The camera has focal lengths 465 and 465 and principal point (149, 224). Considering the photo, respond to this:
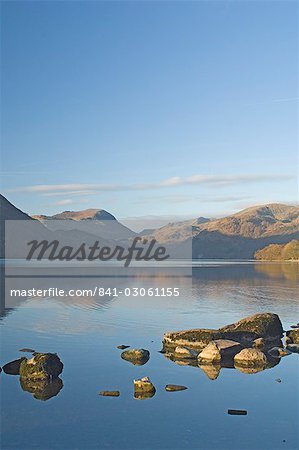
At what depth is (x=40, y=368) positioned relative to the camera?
35031mm

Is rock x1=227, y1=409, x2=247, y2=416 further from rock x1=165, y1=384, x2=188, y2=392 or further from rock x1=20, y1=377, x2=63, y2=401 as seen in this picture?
rock x1=20, y1=377, x2=63, y2=401

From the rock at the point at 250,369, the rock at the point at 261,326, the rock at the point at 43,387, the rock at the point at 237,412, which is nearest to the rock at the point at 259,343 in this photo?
the rock at the point at 261,326

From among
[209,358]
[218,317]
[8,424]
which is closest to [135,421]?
[8,424]

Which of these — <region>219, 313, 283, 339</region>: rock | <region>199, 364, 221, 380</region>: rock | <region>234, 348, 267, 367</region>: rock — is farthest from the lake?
<region>219, 313, 283, 339</region>: rock

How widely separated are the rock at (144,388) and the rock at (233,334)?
12011mm

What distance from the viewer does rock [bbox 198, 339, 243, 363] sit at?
40.5 metres

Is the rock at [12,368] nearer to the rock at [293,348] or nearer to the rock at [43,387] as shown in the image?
the rock at [43,387]

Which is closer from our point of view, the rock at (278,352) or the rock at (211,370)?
the rock at (211,370)

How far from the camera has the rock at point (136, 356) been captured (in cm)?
4091

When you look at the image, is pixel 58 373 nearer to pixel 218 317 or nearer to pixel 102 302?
pixel 218 317

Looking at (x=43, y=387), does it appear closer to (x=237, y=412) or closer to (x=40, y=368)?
(x=40, y=368)

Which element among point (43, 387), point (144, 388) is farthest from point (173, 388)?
point (43, 387)

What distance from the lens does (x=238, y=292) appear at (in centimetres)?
10438

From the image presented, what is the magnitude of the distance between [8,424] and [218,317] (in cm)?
4400
